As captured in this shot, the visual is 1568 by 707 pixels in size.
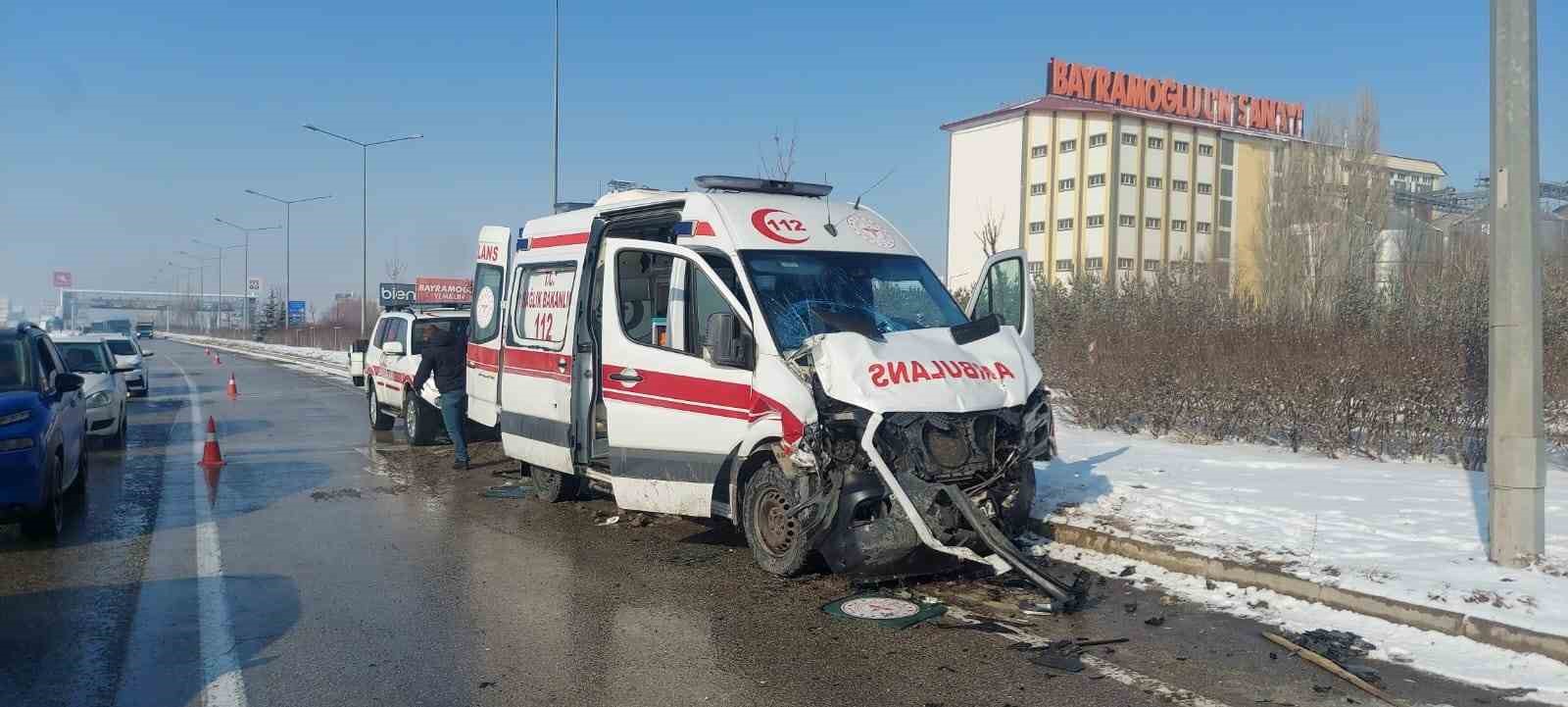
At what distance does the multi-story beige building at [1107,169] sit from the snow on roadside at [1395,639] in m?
48.8

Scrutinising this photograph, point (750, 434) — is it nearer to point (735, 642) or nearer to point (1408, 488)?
point (735, 642)

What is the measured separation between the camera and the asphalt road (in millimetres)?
5223

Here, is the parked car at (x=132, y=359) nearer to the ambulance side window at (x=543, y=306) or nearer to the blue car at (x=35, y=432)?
the blue car at (x=35, y=432)

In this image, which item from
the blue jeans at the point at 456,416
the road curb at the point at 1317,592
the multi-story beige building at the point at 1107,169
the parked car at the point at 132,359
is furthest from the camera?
the multi-story beige building at the point at 1107,169

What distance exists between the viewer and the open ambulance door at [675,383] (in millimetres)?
7512

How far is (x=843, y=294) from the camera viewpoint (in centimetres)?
813

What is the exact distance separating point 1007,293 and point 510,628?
4.54 m

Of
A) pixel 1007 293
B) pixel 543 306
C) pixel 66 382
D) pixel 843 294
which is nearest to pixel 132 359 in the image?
pixel 66 382

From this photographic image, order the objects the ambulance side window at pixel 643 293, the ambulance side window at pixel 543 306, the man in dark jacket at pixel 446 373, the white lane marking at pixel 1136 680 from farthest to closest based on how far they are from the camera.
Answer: the man in dark jacket at pixel 446 373, the ambulance side window at pixel 543 306, the ambulance side window at pixel 643 293, the white lane marking at pixel 1136 680

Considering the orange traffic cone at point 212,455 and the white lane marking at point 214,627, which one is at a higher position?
the orange traffic cone at point 212,455

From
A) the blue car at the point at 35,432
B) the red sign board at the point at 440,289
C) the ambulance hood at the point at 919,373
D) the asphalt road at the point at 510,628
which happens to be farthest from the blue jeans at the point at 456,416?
the red sign board at the point at 440,289

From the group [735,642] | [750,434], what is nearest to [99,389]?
[750,434]

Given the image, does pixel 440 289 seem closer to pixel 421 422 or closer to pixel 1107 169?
pixel 421 422

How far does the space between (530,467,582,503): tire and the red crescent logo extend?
10.8 feet
